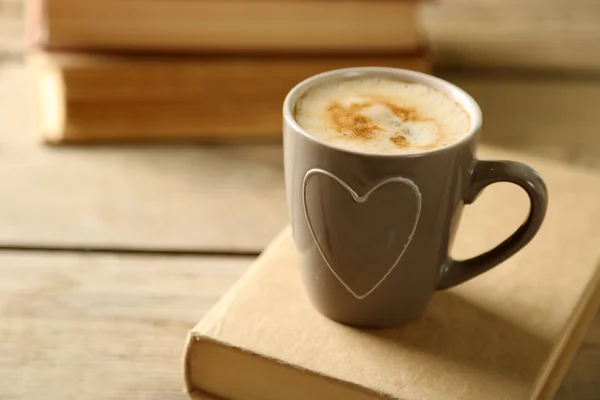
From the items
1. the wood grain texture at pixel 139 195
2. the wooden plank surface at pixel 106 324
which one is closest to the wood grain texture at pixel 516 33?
the wood grain texture at pixel 139 195

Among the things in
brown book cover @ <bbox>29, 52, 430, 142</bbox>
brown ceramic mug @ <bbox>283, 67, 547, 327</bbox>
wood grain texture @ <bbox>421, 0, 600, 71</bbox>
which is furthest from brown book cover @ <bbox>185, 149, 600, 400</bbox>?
wood grain texture @ <bbox>421, 0, 600, 71</bbox>

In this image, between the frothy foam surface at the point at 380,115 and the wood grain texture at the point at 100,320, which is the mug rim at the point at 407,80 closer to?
the frothy foam surface at the point at 380,115

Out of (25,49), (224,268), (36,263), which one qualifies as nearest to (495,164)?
(224,268)

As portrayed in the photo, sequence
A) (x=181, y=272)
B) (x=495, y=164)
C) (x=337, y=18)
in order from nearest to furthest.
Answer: (x=495, y=164)
(x=181, y=272)
(x=337, y=18)

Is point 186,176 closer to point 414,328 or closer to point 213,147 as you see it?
point 213,147

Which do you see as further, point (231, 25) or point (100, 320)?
point (231, 25)

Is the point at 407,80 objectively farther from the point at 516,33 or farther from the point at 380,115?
the point at 516,33

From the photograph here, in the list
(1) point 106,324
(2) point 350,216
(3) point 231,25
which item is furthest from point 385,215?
(3) point 231,25
